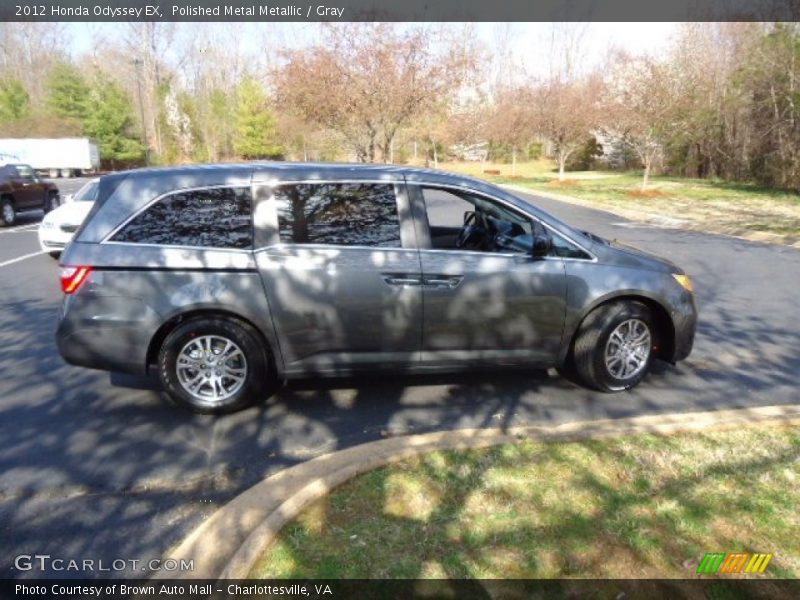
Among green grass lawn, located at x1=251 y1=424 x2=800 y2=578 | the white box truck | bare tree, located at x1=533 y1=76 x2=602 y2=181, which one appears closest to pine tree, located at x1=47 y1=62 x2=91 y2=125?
the white box truck

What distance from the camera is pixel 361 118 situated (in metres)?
18.2

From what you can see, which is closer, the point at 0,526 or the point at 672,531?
the point at 672,531

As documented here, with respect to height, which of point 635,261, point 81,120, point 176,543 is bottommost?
point 176,543

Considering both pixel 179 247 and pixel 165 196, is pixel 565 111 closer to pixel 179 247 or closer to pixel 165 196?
pixel 165 196

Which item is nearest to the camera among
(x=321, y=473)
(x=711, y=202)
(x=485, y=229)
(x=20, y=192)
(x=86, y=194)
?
(x=321, y=473)

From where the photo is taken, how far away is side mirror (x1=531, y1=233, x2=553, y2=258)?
398cm

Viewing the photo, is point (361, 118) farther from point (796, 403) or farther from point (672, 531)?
point (672, 531)

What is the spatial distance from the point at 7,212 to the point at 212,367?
14690mm

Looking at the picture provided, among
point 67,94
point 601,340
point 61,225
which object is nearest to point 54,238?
point 61,225

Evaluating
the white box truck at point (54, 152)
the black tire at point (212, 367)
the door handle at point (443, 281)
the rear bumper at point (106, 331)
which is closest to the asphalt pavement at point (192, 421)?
the black tire at point (212, 367)

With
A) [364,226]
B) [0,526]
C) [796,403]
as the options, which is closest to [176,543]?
[0,526]

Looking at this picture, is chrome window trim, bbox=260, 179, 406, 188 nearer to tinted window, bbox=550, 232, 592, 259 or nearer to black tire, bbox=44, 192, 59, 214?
tinted window, bbox=550, 232, 592, 259

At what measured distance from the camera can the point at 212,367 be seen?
12.8ft

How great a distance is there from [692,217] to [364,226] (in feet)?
49.4
